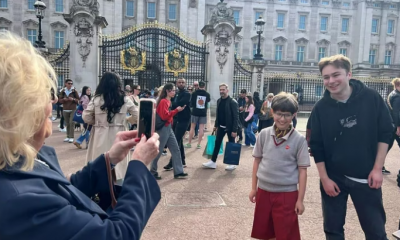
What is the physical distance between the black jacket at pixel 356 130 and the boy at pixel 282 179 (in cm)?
29

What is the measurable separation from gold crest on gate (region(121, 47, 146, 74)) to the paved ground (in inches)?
449

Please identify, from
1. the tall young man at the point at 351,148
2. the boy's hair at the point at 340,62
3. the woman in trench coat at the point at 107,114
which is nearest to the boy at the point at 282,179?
the tall young man at the point at 351,148

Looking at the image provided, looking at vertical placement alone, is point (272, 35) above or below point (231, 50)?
above

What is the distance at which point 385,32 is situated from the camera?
157ft

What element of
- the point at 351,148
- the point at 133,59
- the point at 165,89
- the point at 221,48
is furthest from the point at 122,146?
the point at 133,59

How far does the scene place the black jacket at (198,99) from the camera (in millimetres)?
8781

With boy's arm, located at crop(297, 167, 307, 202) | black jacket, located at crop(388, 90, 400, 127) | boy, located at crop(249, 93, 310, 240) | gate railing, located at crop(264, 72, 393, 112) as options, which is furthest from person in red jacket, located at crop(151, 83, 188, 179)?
gate railing, located at crop(264, 72, 393, 112)

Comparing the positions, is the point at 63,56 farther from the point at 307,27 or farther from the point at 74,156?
the point at 307,27

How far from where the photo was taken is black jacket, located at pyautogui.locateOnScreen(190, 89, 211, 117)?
878 centimetres

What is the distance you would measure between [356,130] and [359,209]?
691mm

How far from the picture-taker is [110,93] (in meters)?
4.46

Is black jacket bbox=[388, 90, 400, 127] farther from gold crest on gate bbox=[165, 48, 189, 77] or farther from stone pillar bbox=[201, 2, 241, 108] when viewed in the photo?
gold crest on gate bbox=[165, 48, 189, 77]

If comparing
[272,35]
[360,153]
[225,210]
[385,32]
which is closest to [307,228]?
[225,210]

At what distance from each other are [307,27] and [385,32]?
39.6 ft
